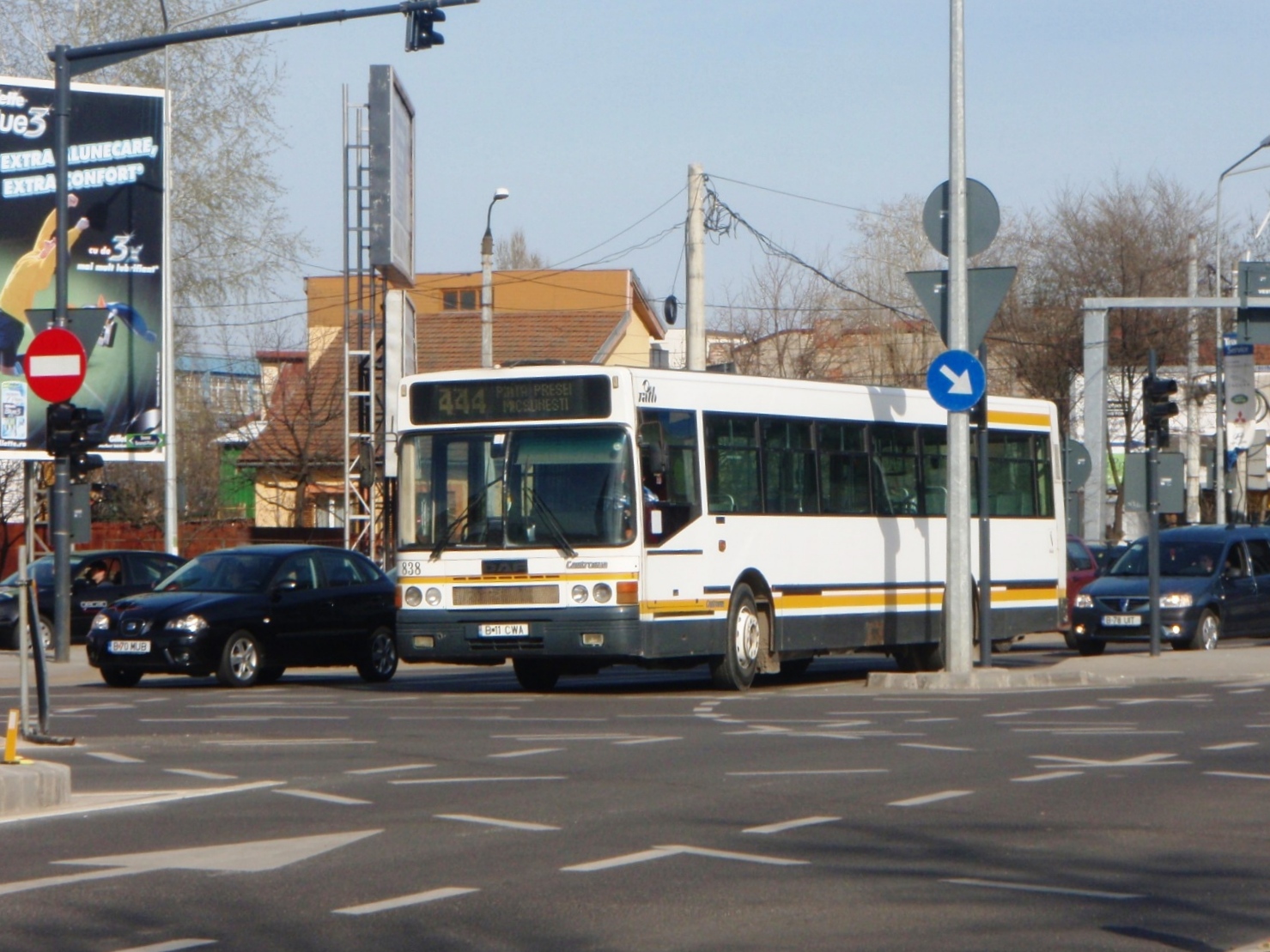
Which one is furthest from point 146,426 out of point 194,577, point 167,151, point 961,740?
point 961,740

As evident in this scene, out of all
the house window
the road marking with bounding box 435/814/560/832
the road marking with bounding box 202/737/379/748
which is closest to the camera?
the road marking with bounding box 435/814/560/832

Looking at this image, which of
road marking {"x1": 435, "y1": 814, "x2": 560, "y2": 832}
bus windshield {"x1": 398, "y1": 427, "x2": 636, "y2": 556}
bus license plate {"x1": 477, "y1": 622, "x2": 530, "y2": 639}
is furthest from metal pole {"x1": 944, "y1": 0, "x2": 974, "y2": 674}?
road marking {"x1": 435, "y1": 814, "x2": 560, "y2": 832}

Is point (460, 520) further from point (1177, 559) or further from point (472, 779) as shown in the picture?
point (1177, 559)

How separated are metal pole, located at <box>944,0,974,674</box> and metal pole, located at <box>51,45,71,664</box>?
9.34 meters

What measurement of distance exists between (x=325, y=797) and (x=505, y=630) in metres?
7.29

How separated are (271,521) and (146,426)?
34114mm

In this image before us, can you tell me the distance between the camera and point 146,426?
31297mm

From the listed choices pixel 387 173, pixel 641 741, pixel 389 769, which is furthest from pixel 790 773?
pixel 387 173

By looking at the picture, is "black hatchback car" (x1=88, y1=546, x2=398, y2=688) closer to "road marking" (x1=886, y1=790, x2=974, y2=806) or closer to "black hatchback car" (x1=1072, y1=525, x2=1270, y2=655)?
"black hatchback car" (x1=1072, y1=525, x2=1270, y2=655)

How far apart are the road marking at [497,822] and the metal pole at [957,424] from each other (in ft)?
33.2

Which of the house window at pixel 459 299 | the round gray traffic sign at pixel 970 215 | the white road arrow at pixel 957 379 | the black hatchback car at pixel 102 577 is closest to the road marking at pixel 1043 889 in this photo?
the white road arrow at pixel 957 379

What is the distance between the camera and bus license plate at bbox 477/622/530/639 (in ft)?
58.3

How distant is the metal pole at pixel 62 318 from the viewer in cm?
2228

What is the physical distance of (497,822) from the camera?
9.51 m
